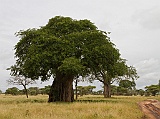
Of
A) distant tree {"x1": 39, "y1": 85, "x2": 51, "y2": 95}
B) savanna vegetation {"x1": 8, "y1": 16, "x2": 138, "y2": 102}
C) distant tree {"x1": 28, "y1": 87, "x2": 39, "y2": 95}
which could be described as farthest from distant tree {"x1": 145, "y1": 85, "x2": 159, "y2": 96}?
savanna vegetation {"x1": 8, "y1": 16, "x2": 138, "y2": 102}

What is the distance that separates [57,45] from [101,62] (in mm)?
5592

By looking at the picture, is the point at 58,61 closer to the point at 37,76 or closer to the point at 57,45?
the point at 57,45

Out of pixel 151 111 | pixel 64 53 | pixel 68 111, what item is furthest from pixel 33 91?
pixel 68 111

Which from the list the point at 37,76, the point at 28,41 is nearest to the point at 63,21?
the point at 28,41

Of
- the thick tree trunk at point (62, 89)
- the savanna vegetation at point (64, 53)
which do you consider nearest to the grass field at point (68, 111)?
the savanna vegetation at point (64, 53)

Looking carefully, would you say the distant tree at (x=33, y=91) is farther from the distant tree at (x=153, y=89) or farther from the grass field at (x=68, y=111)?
the grass field at (x=68, y=111)

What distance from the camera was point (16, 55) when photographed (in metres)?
33.3

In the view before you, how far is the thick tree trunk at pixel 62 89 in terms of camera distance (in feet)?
105

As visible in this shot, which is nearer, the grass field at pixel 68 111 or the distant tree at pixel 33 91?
the grass field at pixel 68 111

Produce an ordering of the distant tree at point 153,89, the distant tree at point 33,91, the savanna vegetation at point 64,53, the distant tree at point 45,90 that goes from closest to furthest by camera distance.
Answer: the savanna vegetation at point 64,53
the distant tree at point 153,89
the distant tree at point 45,90
the distant tree at point 33,91

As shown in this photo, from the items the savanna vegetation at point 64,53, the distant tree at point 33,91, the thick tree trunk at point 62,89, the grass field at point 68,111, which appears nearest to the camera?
the grass field at point 68,111

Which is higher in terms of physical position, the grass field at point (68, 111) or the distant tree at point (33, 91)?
the distant tree at point (33, 91)

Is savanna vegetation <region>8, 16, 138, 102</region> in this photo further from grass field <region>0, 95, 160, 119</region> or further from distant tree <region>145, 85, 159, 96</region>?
distant tree <region>145, 85, 159, 96</region>

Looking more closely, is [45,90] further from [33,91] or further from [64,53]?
[64,53]
